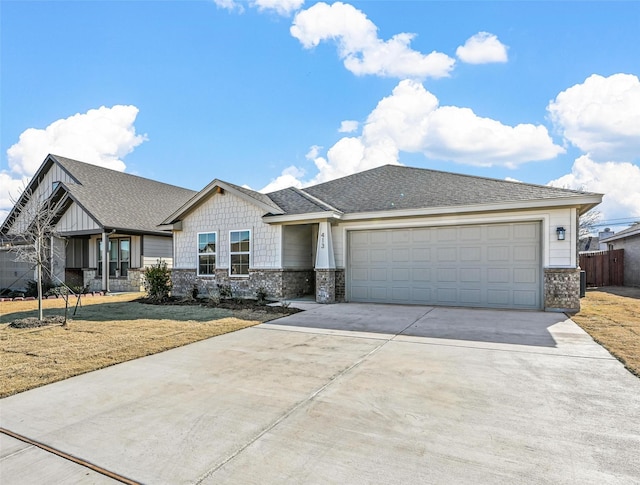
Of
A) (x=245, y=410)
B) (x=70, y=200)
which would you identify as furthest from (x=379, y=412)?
(x=70, y=200)

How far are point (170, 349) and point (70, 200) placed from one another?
50.1 ft

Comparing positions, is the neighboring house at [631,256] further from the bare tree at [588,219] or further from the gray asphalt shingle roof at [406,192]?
the bare tree at [588,219]

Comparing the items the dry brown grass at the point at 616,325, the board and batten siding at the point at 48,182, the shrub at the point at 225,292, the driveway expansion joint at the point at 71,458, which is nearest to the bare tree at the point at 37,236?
the board and batten siding at the point at 48,182

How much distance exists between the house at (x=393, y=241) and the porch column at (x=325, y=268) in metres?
0.03

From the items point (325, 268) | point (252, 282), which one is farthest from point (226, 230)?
point (325, 268)

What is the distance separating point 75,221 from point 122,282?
3.65 meters

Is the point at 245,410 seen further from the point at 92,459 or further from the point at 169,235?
the point at 169,235

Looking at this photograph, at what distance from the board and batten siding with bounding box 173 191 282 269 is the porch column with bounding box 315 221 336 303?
148 cm

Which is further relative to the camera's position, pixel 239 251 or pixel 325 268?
pixel 239 251

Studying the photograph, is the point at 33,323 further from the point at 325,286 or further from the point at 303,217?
the point at 325,286

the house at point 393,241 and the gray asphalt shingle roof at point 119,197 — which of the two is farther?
the gray asphalt shingle roof at point 119,197

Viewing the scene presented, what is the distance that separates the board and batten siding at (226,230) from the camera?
12.5 m

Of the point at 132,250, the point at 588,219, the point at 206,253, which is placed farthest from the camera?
the point at 588,219

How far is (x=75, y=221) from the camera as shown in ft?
56.1
